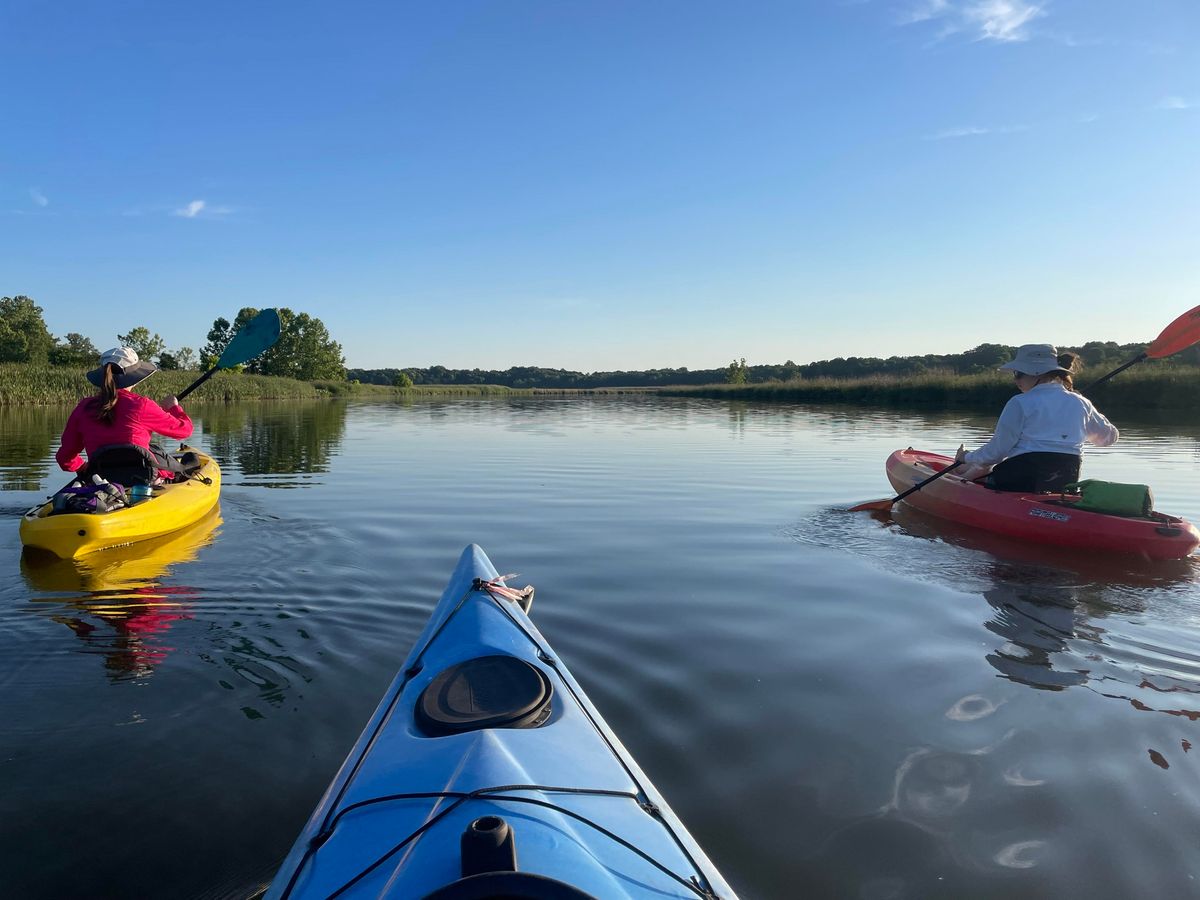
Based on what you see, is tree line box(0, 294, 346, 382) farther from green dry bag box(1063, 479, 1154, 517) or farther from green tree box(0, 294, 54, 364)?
green dry bag box(1063, 479, 1154, 517)

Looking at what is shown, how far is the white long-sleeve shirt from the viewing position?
671 centimetres

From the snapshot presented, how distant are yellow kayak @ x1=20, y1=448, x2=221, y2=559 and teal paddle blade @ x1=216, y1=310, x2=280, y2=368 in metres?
2.25

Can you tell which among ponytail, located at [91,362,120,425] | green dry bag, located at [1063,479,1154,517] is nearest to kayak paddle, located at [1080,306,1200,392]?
green dry bag, located at [1063,479,1154,517]

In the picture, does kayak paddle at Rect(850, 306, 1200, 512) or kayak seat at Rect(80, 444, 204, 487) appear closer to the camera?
→ kayak seat at Rect(80, 444, 204, 487)

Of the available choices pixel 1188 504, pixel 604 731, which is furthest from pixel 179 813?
pixel 1188 504

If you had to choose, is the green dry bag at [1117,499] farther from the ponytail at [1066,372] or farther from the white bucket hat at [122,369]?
the white bucket hat at [122,369]

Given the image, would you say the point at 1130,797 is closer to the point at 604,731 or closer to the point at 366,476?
the point at 604,731

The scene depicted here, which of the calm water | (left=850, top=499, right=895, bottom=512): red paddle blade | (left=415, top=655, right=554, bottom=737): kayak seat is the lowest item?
the calm water

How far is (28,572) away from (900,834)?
6328 millimetres

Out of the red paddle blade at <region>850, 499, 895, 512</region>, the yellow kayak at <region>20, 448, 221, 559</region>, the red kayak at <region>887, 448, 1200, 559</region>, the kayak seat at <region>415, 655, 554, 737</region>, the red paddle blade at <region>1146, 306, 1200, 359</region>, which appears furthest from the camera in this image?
the red paddle blade at <region>850, 499, 895, 512</region>

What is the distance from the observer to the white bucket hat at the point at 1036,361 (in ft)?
22.5

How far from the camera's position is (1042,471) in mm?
7082

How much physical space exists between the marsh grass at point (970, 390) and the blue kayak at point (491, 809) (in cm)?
1971

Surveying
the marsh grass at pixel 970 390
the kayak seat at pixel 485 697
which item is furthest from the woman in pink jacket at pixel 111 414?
the marsh grass at pixel 970 390
